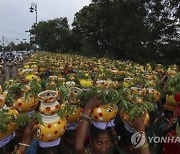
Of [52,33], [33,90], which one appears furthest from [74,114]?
[52,33]

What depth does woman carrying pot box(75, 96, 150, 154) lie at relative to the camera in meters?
3.51

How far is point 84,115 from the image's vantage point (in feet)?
11.7

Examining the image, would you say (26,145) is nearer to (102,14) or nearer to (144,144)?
(144,144)

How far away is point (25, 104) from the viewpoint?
4.23m

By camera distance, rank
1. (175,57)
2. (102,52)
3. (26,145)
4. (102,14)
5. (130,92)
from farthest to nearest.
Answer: (102,52) → (102,14) → (175,57) → (130,92) → (26,145)

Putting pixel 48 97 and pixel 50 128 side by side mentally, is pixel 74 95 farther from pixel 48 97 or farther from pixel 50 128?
pixel 50 128

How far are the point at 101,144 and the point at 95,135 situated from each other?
12 cm

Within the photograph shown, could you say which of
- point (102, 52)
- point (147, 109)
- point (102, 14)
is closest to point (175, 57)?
point (102, 14)

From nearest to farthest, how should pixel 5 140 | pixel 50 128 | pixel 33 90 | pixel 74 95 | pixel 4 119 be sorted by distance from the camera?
pixel 4 119 < pixel 5 140 < pixel 50 128 < pixel 74 95 < pixel 33 90

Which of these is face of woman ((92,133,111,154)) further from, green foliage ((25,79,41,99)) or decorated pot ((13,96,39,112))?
green foliage ((25,79,41,99))

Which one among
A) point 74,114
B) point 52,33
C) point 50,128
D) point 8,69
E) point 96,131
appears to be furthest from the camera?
point 52,33

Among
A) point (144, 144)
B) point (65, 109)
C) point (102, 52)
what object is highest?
point (65, 109)

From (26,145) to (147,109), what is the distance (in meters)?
1.31

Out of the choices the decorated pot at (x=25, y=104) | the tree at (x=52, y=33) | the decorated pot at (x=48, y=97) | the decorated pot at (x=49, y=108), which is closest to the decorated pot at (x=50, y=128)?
the decorated pot at (x=49, y=108)
